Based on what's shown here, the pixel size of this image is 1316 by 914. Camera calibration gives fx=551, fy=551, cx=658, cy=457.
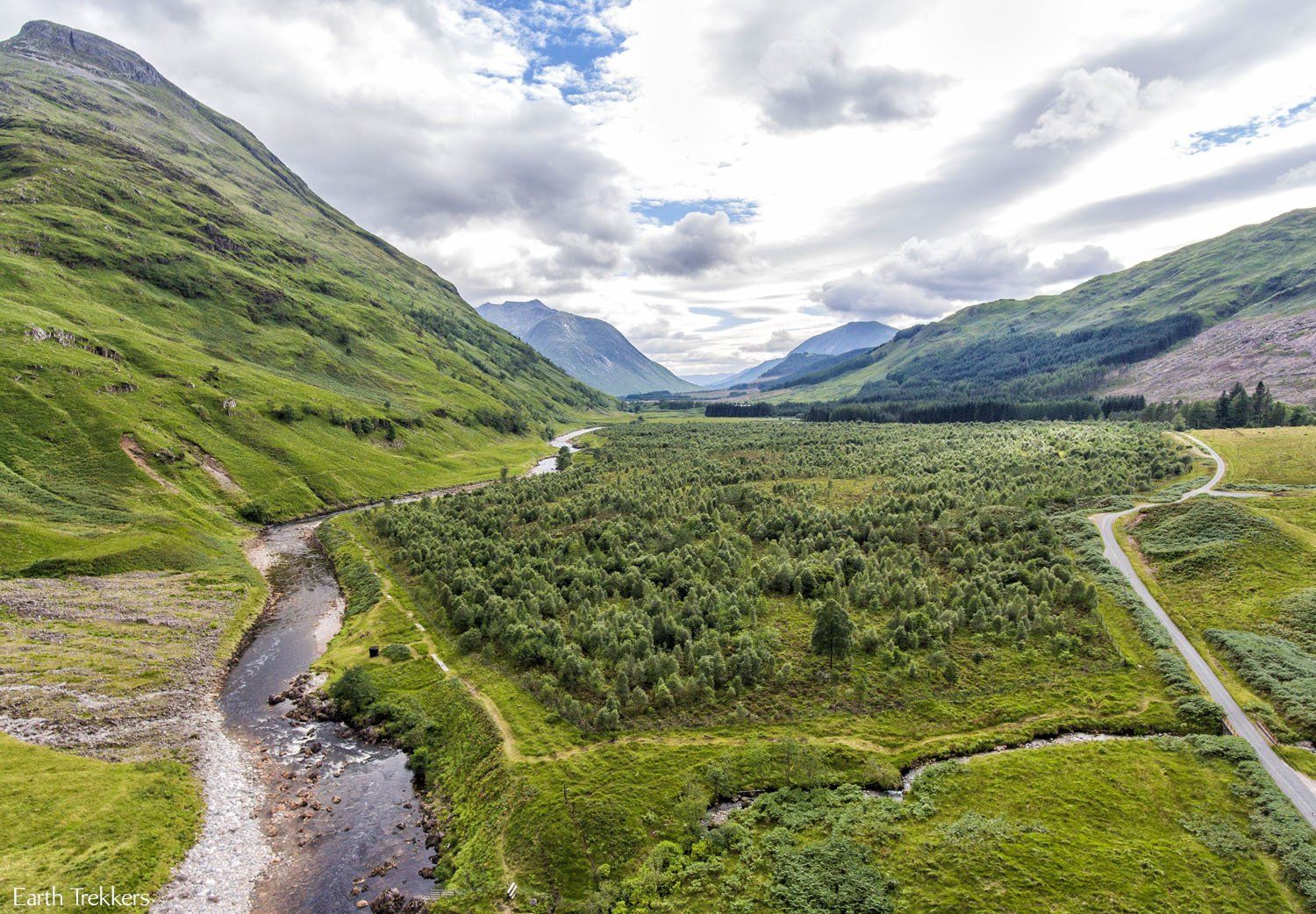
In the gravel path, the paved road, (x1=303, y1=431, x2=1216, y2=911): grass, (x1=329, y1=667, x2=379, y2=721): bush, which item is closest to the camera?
the gravel path

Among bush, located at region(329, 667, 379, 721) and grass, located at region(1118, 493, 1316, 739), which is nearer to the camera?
grass, located at region(1118, 493, 1316, 739)

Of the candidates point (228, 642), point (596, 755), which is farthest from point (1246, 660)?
point (228, 642)

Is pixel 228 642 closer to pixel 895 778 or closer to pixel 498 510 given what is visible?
pixel 498 510

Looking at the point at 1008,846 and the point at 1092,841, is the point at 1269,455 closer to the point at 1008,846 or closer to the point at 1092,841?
the point at 1092,841

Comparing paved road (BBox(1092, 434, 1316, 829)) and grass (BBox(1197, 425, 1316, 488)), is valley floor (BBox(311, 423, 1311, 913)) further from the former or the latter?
grass (BBox(1197, 425, 1316, 488))

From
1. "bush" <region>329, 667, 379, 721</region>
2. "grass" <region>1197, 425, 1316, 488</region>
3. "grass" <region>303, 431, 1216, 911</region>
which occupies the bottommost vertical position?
"grass" <region>303, 431, 1216, 911</region>

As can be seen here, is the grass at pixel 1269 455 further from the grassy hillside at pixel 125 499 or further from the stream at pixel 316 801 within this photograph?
the grassy hillside at pixel 125 499

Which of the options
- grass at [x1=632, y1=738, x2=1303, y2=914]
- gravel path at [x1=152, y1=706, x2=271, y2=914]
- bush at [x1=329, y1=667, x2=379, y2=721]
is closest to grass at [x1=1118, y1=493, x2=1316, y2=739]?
grass at [x1=632, y1=738, x2=1303, y2=914]
